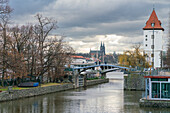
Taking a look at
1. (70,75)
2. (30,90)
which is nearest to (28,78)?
(30,90)

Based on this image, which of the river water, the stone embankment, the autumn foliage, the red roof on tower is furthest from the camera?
the red roof on tower

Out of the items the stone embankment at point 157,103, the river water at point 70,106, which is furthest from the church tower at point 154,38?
the stone embankment at point 157,103

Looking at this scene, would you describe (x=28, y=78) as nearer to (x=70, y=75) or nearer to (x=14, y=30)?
(x=14, y=30)

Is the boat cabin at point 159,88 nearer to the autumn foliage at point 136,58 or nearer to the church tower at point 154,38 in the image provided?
the autumn foliage at point 136,58

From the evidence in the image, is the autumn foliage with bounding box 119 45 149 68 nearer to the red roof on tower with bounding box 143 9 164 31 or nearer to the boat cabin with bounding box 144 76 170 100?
the red roof on tower with bounding box 143 9 164 31

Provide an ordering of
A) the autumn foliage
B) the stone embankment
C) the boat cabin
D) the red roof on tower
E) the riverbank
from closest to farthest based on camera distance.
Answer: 1. the stone embankment
2. the boat cabin
3. the riverbank
4. the autumn foliage
5. the red roof on tower

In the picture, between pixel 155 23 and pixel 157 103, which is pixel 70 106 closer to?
pixel 157 103

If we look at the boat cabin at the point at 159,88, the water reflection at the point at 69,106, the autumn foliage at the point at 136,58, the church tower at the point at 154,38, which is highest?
the church tower at the point at 154,38

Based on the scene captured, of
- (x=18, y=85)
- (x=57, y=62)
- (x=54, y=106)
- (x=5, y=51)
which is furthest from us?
(x=57, y=62)

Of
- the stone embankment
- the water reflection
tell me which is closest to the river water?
the water reflection

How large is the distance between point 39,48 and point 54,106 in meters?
20.9

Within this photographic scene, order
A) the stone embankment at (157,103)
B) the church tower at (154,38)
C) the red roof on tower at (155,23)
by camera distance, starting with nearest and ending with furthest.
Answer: the stone embankment at (157,103) < the red roof on tower at (155,23) < the church tower at (154,38)

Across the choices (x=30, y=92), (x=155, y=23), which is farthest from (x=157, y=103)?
(x=155, y=23)

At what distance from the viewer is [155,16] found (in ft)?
318
